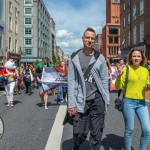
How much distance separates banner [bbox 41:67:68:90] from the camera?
1020 cm

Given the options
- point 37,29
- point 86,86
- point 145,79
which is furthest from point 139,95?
point 37,29

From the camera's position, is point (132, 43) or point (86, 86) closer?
point (86, 86)

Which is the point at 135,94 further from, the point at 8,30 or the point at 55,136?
the point at 8,30

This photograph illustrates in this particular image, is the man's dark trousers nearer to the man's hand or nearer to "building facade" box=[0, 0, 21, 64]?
the man's hand

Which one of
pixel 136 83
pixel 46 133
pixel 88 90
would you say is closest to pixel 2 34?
pixel 46 133

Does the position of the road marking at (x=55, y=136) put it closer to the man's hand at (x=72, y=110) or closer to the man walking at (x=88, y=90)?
the man walking at (x=88, y=90)

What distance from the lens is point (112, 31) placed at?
310 feet

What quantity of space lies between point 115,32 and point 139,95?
92.7 meters

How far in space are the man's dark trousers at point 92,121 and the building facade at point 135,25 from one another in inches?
1355

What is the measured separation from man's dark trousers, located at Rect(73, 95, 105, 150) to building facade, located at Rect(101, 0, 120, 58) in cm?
9171

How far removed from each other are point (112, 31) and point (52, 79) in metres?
86.4

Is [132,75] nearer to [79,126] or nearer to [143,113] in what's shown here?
[143,113]

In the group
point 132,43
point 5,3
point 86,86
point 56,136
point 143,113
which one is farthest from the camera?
point 5,3

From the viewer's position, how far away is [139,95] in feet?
13.8
